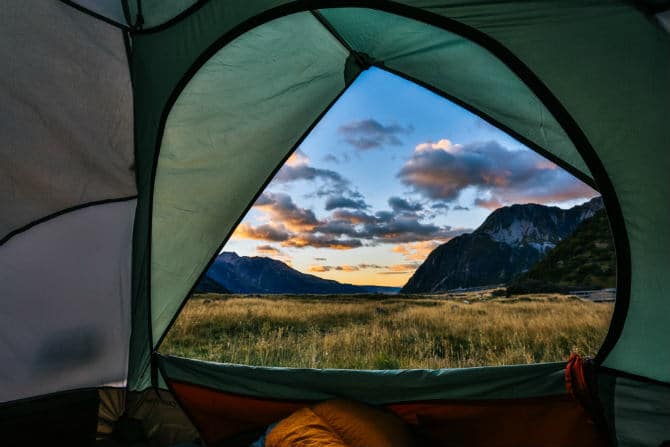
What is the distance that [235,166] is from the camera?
2904 millimetres

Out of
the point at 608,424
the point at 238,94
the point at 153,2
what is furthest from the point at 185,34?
the point at 608,424

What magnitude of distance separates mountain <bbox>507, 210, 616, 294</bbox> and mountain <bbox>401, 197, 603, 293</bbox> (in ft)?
316

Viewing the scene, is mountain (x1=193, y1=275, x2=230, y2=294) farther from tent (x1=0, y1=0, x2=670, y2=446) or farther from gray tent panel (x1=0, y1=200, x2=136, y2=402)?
gray tent panel (x1=0, y1=200, x2=136, y2=402)

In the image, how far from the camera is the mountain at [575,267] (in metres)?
29.5

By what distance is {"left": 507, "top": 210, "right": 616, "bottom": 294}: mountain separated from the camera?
96.7ft

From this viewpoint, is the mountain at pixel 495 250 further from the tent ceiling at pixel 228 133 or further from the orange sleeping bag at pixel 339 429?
the orange sleeping bag at pixel 339 429

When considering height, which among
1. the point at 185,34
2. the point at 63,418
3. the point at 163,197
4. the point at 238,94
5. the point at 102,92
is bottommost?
the point at 63,418

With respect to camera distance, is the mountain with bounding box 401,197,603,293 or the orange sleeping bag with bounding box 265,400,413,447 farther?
the mountain with bounding box 401,197,603,293

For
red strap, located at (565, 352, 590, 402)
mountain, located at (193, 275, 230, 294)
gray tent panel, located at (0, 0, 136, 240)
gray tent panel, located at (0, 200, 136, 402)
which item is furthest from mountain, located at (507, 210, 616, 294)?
gray tent panel, located at (0, 0, 136, 240)

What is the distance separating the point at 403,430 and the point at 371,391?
294 millimetres

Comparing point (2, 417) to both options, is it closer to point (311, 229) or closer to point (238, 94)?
point (238, 94)

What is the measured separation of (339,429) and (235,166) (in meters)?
1.75

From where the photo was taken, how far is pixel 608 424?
2.07m

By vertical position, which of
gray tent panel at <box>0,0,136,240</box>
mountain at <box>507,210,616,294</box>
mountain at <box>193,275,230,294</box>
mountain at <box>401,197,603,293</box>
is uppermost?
mountain at <box>401,197,603,293</box>
